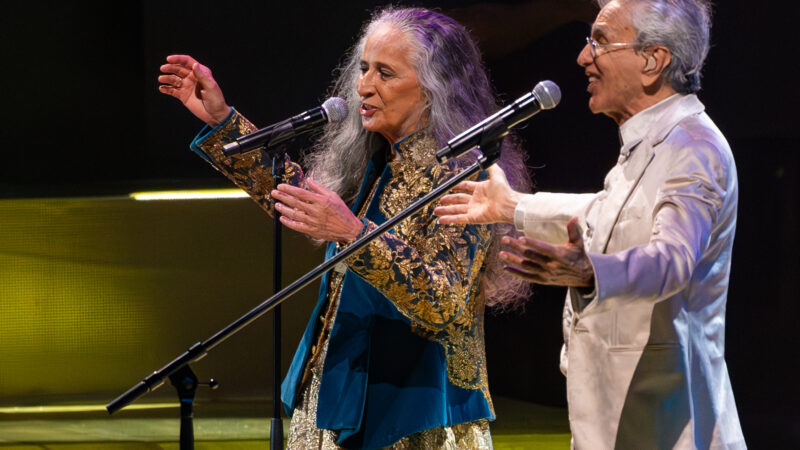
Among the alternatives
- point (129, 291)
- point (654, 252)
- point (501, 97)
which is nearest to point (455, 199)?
point (654, 252)

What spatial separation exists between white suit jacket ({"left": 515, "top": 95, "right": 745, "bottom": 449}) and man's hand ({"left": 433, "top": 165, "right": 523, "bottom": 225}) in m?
0.31

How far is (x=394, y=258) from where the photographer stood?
1887mm

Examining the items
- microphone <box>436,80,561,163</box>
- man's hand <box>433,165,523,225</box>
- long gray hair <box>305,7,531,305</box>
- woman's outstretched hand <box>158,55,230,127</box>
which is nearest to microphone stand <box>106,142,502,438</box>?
microphone <box>436,80,561,163</box>

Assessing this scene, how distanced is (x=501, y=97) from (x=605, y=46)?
175 centimetres

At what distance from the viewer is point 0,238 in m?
3.70

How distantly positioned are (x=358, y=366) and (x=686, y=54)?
990 mm

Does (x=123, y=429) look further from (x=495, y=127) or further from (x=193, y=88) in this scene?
(x=495, y=127)

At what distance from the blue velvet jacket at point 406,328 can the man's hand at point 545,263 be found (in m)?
0.65

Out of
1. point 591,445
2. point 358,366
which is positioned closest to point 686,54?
point 591,445

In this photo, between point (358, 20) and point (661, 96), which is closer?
point (661, 96)

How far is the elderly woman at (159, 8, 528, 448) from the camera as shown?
1907 mm

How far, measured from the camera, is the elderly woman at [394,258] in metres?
1.91

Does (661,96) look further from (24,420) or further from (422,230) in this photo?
(24,420)

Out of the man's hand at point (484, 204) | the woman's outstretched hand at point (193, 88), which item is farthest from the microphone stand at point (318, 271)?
the woman's outstretched hand at point (193, 88)
